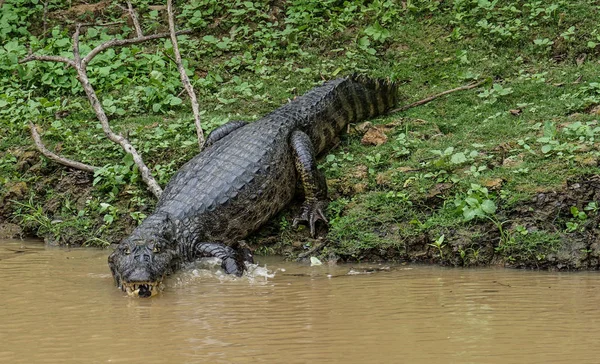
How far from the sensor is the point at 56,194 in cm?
784

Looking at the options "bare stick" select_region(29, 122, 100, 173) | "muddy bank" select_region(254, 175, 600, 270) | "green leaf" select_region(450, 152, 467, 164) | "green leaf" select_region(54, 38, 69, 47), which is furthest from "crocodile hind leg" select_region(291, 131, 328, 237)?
"green leaf" select_region(54, 38, 69, 47)

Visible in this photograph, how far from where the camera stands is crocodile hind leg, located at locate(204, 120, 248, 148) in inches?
313

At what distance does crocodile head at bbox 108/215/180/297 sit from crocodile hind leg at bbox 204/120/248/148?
1816mm

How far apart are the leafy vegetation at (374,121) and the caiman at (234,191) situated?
253mm

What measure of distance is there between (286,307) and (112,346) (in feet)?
3.80

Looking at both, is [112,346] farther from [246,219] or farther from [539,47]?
[539,47]

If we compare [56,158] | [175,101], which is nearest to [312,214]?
[56,158]

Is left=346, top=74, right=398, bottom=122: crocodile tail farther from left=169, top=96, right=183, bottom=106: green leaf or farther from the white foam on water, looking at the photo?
the white foam on water

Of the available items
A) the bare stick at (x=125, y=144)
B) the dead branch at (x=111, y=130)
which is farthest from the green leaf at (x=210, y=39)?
the bare stick at (x=125, y=144)

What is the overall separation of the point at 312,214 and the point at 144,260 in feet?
5.83

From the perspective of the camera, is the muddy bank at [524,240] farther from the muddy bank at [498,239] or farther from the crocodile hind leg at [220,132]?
the crocodile hind leg at [220,132]

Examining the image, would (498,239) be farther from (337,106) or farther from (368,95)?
(368,95)

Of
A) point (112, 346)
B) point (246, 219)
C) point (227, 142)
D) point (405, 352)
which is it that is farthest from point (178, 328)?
point (227, 142)

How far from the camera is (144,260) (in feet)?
18.6
